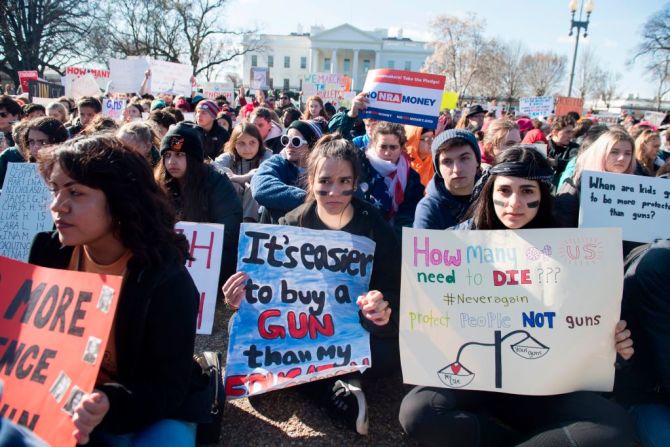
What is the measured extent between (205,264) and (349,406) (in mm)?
1567

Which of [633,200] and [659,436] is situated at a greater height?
[633,200]

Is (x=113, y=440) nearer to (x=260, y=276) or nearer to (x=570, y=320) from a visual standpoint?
(x=260, y=276)

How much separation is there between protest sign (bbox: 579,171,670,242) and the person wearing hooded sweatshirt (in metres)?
0.78

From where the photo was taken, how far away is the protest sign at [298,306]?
2.59 m

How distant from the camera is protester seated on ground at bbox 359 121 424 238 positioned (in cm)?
411

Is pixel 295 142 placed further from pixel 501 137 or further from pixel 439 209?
pixel 501 137

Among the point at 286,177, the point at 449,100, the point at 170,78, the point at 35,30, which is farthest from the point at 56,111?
the point at 35,30

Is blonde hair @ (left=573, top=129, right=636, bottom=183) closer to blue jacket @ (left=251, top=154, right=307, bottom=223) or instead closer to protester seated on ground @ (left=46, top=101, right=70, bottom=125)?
blue jacket @ (left=251, top=154, right=307, bottom=223)

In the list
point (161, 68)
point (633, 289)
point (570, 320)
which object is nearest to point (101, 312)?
point (570, 320)

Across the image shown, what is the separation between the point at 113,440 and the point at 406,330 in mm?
1398

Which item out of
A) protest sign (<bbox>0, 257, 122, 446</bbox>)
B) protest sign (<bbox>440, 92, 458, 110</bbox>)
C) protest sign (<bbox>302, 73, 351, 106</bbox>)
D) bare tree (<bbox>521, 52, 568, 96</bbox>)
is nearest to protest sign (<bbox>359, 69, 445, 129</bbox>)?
protest sign (<bbox>0, 257, 122, 446</bbox>)

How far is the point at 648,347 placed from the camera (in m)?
2.27

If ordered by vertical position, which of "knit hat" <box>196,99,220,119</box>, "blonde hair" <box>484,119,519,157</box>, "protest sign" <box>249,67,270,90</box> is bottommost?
"blonde hair" <box>484,119,519,157</box>

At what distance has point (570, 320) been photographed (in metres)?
2.24
